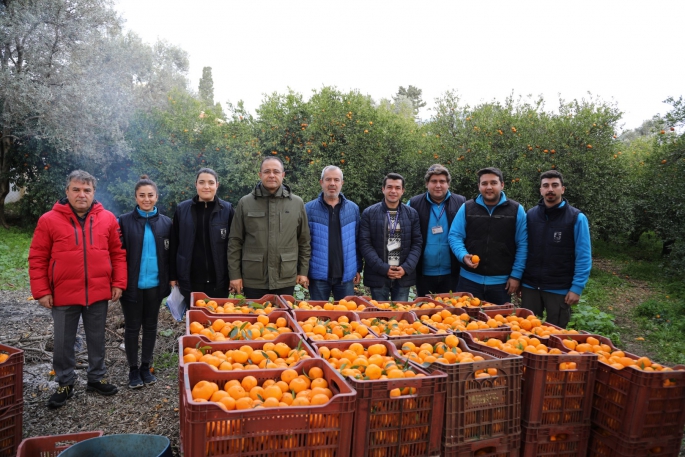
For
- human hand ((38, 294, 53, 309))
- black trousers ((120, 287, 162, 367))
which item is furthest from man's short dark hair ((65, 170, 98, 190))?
black trousers ((120, 287, 162, 367))

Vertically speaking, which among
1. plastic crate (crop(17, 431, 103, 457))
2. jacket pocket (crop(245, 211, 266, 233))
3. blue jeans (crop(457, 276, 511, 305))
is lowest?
plastic crate (crop(17, 431, 103, 457))

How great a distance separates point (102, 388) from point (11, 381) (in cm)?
121

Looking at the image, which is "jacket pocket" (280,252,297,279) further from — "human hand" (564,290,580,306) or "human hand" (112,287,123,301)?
"human hand" (564,290,580,306)

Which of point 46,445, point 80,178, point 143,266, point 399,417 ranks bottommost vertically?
point 46,445

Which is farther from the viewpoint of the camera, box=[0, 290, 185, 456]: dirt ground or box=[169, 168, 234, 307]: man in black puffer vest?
box=[169, 168, 234, 307]: man in black puffer vest

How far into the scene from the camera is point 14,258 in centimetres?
1061

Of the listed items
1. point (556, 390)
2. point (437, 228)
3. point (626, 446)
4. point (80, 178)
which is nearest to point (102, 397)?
point (80, 178)

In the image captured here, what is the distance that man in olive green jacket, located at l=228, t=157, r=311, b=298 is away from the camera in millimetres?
4391

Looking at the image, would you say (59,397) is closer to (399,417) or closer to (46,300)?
(46,300)

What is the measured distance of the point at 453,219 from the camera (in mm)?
4941

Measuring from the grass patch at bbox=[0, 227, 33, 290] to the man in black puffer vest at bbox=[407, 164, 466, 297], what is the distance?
257 inches

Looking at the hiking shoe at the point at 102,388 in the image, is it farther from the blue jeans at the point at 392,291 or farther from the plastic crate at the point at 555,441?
the plastic crate at the point at 555,441

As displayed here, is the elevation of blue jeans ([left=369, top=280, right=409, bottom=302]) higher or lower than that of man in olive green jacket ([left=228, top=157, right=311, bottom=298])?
lower

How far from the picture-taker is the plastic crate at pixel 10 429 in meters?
2.98
